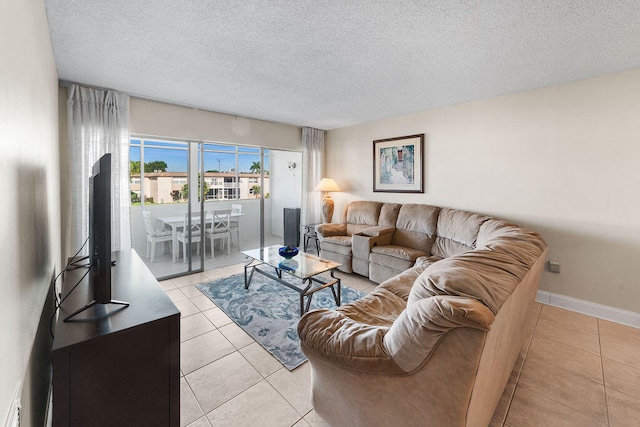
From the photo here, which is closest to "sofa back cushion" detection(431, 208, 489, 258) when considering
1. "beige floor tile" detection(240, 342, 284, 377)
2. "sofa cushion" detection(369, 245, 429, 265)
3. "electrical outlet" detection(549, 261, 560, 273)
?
"sofa cushion" detection(369, 245, 429, 265)

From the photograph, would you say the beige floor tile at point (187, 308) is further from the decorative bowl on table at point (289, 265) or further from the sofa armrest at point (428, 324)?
the sofa armrest at point (428, 324)

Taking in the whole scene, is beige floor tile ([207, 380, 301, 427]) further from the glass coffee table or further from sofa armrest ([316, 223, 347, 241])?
sofa armrest ([316, 223, 347, 241])

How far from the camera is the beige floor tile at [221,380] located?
1765 mm

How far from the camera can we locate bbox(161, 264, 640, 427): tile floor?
1635 millimetres

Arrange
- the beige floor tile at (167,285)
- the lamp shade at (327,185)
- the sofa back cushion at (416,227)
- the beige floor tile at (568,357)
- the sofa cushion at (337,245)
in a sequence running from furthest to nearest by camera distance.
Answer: the lamp shade at (327,185)
the sofa cushion at (337,245)
the sofa back cushion at (416,227)
the beige floor tile at (167,285)
the beige floor tile at (568,357)

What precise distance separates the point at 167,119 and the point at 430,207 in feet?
12.4

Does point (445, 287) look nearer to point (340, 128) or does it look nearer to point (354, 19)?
point (354, 19)

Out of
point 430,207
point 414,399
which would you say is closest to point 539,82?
point 430,207

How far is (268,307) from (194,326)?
717 mm

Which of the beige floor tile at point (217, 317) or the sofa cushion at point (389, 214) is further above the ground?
the sofa cushion at point (389, 214)

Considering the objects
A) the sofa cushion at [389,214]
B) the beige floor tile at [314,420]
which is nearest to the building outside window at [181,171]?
the sofa cushion at [389,214]

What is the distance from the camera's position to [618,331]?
259cm

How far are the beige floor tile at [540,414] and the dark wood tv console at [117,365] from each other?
1.85 m

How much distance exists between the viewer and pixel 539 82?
2912 millimetres
